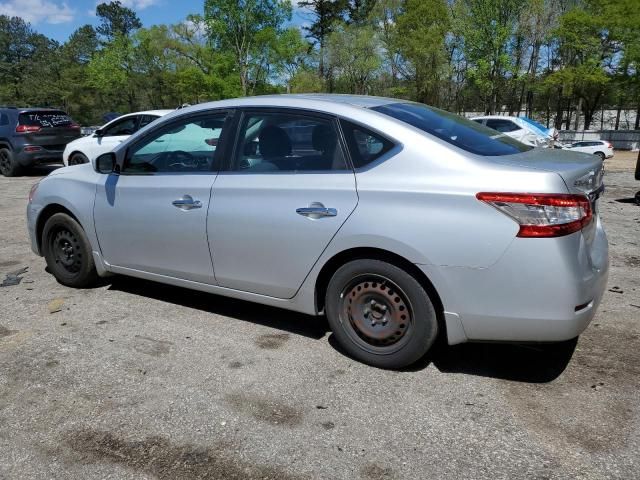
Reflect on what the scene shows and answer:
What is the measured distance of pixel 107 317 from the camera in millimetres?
4270

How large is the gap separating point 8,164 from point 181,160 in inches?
503

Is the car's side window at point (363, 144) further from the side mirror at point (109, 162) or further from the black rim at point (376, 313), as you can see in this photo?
the side mirror at point (109, 162)

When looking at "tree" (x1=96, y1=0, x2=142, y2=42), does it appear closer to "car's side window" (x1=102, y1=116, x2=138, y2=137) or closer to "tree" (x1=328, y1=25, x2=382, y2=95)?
"tree" (x1=328, y1=25, x2=382, y2=95)

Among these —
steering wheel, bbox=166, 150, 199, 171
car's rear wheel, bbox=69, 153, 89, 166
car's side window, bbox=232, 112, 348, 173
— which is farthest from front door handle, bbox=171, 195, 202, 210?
car's rear wheel, bbox=69, 153, 89, 166

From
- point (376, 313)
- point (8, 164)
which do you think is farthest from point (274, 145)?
point (8, 164)

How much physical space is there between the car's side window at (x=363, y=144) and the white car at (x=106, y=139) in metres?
9.41

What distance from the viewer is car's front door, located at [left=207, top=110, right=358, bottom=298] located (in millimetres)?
3314

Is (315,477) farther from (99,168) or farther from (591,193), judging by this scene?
(99,168)

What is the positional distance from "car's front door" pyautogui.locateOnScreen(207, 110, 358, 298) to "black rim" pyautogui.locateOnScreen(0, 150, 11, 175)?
13218mm

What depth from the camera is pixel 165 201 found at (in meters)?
3.98

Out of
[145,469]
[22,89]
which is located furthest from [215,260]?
[22,89]

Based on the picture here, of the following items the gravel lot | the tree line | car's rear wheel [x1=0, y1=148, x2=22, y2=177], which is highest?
the tree line

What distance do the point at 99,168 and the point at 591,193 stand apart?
144 inches

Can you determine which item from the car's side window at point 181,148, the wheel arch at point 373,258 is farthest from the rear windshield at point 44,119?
the wheel arch at point 373,258
